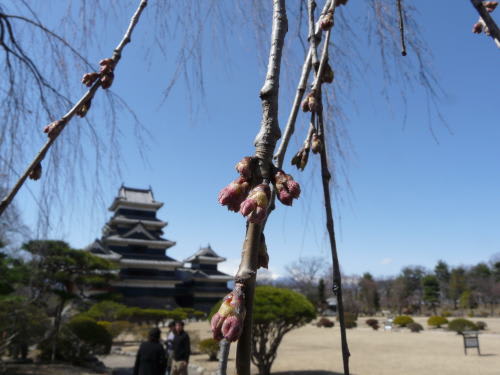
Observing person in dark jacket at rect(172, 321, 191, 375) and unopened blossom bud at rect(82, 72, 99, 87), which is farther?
person in dark jacket at rect(172, 321, 191, 375)

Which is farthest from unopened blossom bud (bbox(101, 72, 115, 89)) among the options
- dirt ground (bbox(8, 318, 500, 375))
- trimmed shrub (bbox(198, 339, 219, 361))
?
trimmed shrub (bbox(198, 339, 219, 361))

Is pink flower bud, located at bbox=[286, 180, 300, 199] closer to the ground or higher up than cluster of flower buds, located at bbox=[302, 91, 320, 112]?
closer to the ground

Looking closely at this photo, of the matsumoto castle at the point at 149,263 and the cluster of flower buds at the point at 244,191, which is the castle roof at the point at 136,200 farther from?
the cluster of flower buds at the point at 244,191

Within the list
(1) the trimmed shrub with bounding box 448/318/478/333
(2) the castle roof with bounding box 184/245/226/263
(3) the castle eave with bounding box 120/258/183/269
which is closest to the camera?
(1) the trimmed shrub with bounding box 448/318/478/333

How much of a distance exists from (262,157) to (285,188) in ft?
0.15

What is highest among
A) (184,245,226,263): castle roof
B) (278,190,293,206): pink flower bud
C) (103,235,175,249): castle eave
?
(103,235,175,249): castle eave

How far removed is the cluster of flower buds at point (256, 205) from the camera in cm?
39

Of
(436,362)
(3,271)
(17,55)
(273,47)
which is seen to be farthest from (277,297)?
(273,47)

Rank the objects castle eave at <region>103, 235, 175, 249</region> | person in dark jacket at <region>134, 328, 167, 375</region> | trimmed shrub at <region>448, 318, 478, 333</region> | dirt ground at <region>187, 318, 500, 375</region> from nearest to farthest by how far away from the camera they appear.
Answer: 1. person in dark jacket at <region>134, 328, 167, 375</region>
2. dirt ground at <region>187, 318, 500, 375</region>
3. trimmed shrub at <region>448, 318, 478, 333</region>
4. castle eave at <region>103, 235, 175, 249</region>

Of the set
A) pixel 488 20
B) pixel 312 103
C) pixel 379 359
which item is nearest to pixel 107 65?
pixel 312 103

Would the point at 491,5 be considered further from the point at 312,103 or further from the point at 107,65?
the point at 107,65

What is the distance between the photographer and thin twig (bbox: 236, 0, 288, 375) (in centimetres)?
35

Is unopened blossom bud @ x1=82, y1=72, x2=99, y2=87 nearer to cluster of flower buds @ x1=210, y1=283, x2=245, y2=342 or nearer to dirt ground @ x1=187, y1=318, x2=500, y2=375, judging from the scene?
cluster of flower buds @ x1=210, y1=283, x2=245, y2=342

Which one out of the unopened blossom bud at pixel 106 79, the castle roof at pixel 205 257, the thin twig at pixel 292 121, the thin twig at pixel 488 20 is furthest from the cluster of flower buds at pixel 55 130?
the castle roof at pixel 205 257
